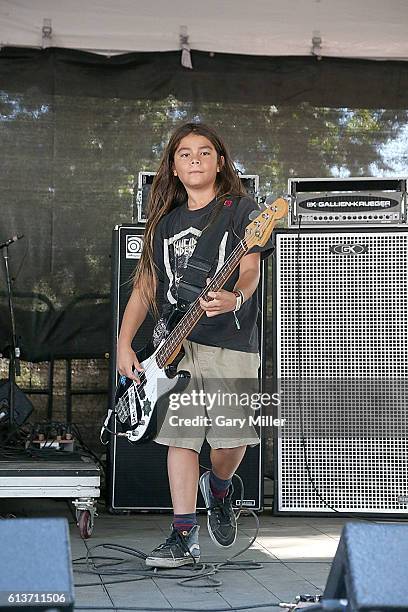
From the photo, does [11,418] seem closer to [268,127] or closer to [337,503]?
[337,503]

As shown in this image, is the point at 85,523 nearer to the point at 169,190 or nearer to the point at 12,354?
the point at 12,354

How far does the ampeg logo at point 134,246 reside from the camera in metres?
5.02

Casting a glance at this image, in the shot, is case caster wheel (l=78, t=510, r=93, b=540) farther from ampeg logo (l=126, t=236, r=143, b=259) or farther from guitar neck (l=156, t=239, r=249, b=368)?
ampeg logo (l=126, t=236, r=143, b=259)

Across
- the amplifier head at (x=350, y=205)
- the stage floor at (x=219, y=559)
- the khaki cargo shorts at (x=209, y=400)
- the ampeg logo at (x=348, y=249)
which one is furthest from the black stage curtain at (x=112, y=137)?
the khaki cargo shorts at (x=209, y=400)

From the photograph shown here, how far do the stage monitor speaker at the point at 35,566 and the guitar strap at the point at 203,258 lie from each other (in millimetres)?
1993

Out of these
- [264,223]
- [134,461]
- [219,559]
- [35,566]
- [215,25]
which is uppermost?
[215,25]

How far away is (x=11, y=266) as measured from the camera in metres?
5.59

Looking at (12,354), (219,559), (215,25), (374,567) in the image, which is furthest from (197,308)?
(215,25)

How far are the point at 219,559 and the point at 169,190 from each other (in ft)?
4.76

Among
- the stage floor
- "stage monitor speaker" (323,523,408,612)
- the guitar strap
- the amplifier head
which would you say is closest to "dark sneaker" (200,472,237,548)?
the stage floor

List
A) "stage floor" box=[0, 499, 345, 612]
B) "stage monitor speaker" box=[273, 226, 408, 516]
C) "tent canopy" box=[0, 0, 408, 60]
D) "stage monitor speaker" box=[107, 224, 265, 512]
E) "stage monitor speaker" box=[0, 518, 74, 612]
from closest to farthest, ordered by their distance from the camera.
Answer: "stage monitor speaker" box=[0, 518, 74, 612] < "stage floor" box=[0, 499, 345, 612] < "stage monitor speaker" box=[273, 226, 408, 516] < "stage monitor speaker" box=[107, 224, 265, 512] < "tent canopy" box=[0, 0, 408, 60]

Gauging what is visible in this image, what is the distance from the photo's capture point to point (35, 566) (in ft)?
6.11

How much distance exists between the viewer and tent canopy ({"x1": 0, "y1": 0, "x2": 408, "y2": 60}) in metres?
5.52

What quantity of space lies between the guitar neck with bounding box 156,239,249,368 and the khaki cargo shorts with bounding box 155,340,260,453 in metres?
0.08
